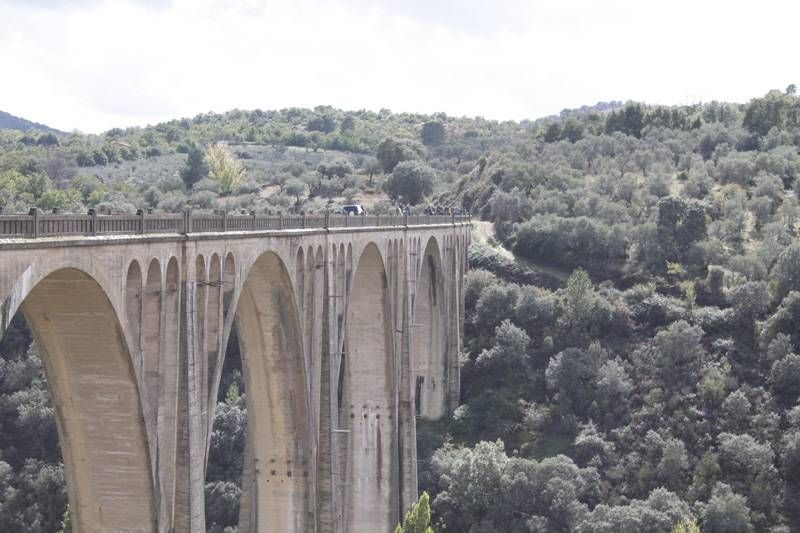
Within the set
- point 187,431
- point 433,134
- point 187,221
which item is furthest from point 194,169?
point 187,431

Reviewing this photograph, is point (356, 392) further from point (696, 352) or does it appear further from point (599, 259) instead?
point (599, 259)

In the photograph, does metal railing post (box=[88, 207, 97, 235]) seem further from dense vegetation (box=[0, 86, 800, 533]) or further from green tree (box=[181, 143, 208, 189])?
green tree (box=[181, 143, 208, 189])

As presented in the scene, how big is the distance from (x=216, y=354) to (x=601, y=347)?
1644 inches

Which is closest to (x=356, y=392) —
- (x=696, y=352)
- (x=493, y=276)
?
(x=696, y=352)

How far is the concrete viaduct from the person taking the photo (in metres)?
19.3

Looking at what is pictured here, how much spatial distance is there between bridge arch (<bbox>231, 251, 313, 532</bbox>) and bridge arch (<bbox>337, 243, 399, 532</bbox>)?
12.5 metres

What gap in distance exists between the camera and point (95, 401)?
20.3m

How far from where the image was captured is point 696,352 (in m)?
57.9

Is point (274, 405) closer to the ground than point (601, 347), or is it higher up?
higher up

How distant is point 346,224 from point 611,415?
2605 centimetres

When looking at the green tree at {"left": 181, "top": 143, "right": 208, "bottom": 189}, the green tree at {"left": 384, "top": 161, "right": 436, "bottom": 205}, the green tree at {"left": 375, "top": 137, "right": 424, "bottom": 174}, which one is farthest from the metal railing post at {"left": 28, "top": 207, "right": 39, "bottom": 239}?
the green tree at {"left": 375, "top": 137, "right": 424, "bottom": 174}

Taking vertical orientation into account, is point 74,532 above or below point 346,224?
below

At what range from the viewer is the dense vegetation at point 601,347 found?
49.5 meters

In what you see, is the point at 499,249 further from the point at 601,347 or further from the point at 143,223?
the point at 143,223
